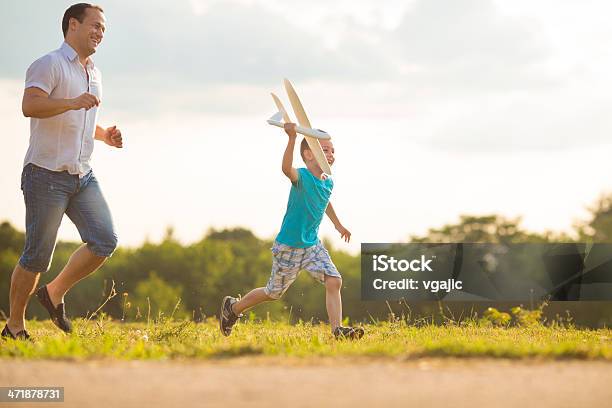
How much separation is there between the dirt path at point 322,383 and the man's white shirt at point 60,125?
191cm

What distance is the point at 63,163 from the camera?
6.70 meters

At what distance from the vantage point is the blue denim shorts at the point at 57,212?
6715mm

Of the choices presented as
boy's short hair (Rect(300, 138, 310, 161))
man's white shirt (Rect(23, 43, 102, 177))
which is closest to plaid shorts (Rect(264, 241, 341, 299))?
boy's short hair (Rect(300, 138, 310, 161))

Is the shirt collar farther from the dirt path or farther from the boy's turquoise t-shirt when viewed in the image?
the dirt path

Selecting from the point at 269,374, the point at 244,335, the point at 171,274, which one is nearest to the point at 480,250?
the point at 244,335

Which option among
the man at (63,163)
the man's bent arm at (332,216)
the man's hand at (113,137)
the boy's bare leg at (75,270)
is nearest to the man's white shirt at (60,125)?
the man at (63,163)

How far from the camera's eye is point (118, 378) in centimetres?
457

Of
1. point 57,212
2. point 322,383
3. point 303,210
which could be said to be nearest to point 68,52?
point 57,212

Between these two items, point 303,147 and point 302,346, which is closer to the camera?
point 302,346

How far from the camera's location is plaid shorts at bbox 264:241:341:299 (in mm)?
7312

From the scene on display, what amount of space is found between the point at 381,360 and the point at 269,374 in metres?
0.79

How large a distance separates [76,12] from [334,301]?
9.60ft

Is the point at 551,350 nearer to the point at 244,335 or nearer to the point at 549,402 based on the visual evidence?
the point at 549,402

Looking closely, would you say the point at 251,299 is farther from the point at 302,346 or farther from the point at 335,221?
the point at 302,346
